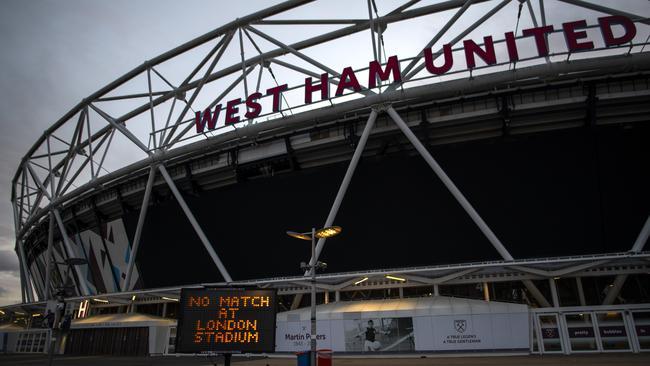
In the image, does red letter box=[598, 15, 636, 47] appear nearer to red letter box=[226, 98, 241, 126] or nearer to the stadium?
the stadium

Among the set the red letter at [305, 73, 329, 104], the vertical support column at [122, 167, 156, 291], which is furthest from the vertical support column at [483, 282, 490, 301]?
the vertical support column at [122, 167, 156, 291]

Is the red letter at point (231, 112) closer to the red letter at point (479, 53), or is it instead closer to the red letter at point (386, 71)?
the red letter at point (386, 71)

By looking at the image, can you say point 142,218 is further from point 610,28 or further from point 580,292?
point 610,28

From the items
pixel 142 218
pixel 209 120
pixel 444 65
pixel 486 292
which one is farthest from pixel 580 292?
pixel 142 218

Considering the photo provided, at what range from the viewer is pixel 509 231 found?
852 inches

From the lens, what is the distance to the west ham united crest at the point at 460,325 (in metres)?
20.0

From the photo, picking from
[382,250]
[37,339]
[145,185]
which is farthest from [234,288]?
[37,339]

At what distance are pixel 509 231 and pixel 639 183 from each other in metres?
6.46

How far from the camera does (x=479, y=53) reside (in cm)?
2141

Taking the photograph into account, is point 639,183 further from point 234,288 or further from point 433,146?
point 234,288

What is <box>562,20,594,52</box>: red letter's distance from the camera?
20109 mm

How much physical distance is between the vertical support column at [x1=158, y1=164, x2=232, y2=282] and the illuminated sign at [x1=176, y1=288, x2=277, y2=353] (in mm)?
12298

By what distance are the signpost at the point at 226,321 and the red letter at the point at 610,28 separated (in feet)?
68.6

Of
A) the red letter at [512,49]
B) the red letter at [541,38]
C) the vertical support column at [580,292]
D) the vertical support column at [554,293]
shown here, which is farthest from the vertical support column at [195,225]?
the red letter at [541,38]
